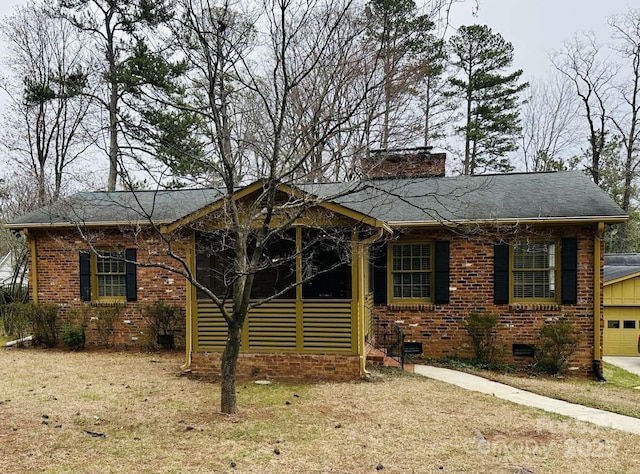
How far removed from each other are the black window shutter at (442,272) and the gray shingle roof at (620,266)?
8551mm

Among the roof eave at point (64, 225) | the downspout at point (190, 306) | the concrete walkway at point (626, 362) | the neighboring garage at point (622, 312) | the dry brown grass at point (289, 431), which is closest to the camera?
the dry brown grass at point (289, 431)

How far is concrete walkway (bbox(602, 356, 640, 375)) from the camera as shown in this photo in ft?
40.6

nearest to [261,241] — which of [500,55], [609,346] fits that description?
[609,346]

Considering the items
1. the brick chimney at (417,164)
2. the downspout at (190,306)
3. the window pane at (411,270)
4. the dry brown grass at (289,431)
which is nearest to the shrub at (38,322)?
the dry brown grass at (289,431)

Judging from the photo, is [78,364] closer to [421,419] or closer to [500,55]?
[421,419]

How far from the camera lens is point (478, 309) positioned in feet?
31.0

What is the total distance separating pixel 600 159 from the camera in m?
23.7

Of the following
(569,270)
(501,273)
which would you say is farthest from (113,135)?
(569,270)

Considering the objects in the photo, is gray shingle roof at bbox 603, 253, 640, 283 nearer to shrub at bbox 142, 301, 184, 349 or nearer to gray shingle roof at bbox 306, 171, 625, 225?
gray shingle roof at bbox 306, 171, 625, 225

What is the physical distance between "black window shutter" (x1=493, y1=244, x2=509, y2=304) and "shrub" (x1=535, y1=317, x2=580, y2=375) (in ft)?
3.12

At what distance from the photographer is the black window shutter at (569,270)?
9008 mm

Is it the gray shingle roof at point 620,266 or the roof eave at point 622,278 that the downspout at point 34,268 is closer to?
the roof eave at point 622,278

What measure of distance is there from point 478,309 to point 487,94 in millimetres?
15466

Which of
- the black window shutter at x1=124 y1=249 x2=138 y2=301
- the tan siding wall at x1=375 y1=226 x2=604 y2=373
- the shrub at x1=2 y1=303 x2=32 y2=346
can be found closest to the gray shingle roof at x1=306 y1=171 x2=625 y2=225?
the tan siding wall at x1=375 y1=226 x2=604 y2=373
